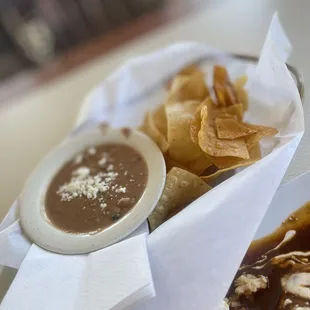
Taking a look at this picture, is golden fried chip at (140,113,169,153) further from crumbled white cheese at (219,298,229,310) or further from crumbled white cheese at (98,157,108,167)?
crumbled white cheese at (219,298,229,310)

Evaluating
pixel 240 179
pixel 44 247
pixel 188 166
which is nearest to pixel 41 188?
pixel 44 247

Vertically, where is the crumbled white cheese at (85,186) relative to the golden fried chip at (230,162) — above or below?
above

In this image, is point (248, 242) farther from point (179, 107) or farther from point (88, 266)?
point (179, 107)

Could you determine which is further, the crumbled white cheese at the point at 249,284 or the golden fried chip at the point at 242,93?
the golden fried chip at the point at 242,93

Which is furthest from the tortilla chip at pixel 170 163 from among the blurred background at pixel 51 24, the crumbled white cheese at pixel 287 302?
the blurred background at pixel 51 24

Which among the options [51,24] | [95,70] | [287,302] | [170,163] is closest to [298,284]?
[287,302]

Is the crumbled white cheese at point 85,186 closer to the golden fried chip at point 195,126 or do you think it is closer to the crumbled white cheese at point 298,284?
the golden fried chip at point 195,126
